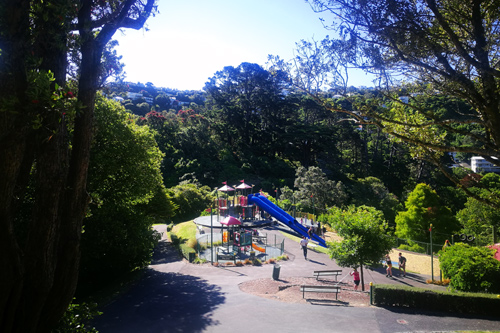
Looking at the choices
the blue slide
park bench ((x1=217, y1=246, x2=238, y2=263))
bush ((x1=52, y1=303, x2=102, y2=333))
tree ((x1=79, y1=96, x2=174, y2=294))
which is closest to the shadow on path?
tree ((x1=79, y1=96, x2=174, y2=294))

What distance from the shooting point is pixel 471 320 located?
11.8m

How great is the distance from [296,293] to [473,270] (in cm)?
817

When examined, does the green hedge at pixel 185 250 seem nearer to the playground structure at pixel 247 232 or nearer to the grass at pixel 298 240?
the playground structure at pixel 247 232

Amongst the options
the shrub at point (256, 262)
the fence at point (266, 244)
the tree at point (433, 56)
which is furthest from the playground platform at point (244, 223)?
the tree at point (433, 56)

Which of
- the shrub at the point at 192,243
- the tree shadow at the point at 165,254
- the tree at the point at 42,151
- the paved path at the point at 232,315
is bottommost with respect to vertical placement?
the tree shadow at the point at 165,254

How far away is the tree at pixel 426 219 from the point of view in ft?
101

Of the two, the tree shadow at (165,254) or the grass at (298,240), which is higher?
the grass at (298,240)

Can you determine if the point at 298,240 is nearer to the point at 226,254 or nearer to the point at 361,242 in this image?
the point at 226,254

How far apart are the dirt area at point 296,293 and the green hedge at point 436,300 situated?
0.90m

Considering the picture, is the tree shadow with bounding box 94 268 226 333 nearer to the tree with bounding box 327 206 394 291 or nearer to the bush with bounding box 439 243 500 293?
the tree with bounding box 327 206 394 291

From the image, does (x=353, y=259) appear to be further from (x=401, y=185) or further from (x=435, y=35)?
(x=401, y=185)

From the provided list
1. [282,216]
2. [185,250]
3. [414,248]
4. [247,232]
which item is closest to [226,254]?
[185,250]

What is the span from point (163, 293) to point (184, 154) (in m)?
38.0

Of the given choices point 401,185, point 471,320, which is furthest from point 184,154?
point 471,320
